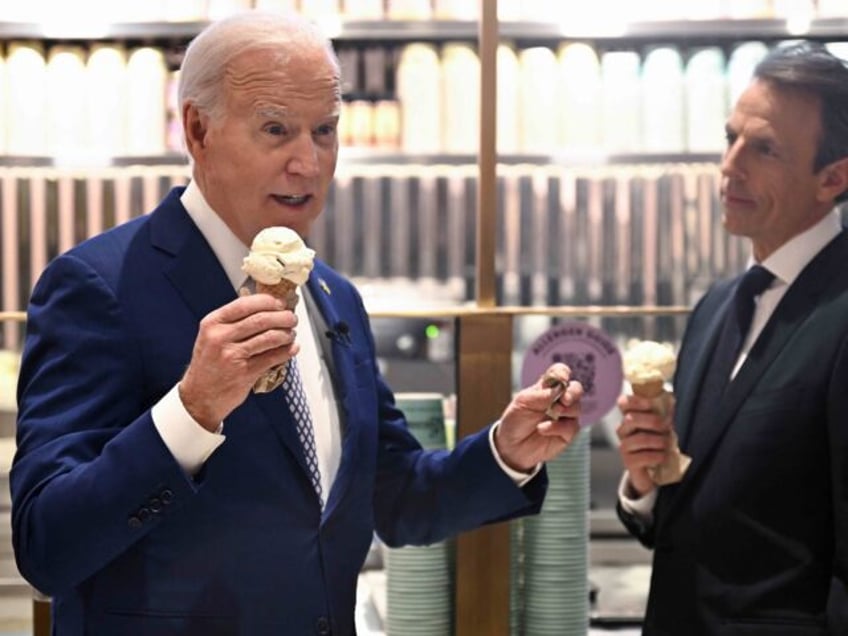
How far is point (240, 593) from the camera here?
5.28 feet

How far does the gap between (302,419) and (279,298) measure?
0.71ft

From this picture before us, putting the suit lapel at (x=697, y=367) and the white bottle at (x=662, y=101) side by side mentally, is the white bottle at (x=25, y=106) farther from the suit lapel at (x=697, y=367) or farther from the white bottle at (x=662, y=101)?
the suit lapel at (x=697, y=367)

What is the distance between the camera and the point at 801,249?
6.38 feet

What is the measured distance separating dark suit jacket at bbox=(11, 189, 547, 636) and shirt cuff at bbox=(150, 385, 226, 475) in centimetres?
1

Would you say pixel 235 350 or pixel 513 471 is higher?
pixel 235 350

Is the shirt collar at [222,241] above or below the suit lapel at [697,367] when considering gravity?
above

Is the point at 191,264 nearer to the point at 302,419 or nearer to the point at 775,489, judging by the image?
the point at 302,419

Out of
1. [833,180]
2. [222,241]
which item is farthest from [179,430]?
[833,180]

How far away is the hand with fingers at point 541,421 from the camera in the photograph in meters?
1.79

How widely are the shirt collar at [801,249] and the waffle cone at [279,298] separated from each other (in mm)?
818

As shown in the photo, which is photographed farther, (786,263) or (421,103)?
(421,103)

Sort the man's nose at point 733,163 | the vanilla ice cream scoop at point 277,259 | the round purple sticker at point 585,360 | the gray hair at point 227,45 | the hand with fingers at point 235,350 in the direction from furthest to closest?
1. the round purple sticker at point 585,360
2. the man's nose at point 733,163
3. the gray hair at point 227,45
4. the vanilla ice cream scoop at point 277,259
5. the hand with fingers at point 235,350

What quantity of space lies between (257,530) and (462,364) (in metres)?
0.71

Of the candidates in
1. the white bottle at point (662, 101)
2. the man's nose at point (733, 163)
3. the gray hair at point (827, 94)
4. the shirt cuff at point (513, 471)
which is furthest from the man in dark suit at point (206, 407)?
the white bottle at point (662, 101)
